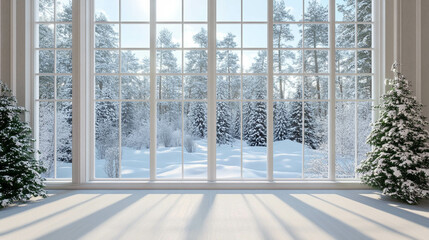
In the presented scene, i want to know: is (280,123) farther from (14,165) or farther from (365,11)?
(14,165)

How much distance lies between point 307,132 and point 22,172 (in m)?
6.65

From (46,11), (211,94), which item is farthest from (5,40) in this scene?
(211,94)

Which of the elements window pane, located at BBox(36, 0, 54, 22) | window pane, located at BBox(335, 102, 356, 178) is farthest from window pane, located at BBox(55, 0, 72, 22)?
window pane, located at BBox(335, 102, 356, 178)

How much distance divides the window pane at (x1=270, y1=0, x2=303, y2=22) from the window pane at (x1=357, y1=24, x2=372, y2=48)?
160 cm

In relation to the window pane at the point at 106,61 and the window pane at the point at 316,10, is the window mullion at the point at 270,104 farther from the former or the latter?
the window pane at the point at 106,61

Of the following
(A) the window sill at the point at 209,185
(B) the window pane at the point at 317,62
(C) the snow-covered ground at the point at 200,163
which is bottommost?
(A) the window sill at the point at 209,185

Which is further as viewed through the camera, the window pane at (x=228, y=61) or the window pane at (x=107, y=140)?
the window pane at (x=107, y=140)

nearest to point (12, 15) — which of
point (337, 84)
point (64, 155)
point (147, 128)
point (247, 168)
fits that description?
point (64, 155)

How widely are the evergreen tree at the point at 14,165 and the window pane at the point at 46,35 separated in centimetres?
193

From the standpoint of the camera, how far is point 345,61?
7.64 metres

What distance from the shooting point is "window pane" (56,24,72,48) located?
762cm

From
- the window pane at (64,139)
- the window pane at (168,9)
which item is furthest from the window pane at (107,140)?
the window pane at (168,9)

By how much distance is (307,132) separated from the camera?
7.73m

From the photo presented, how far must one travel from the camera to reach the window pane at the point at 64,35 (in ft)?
25.0
